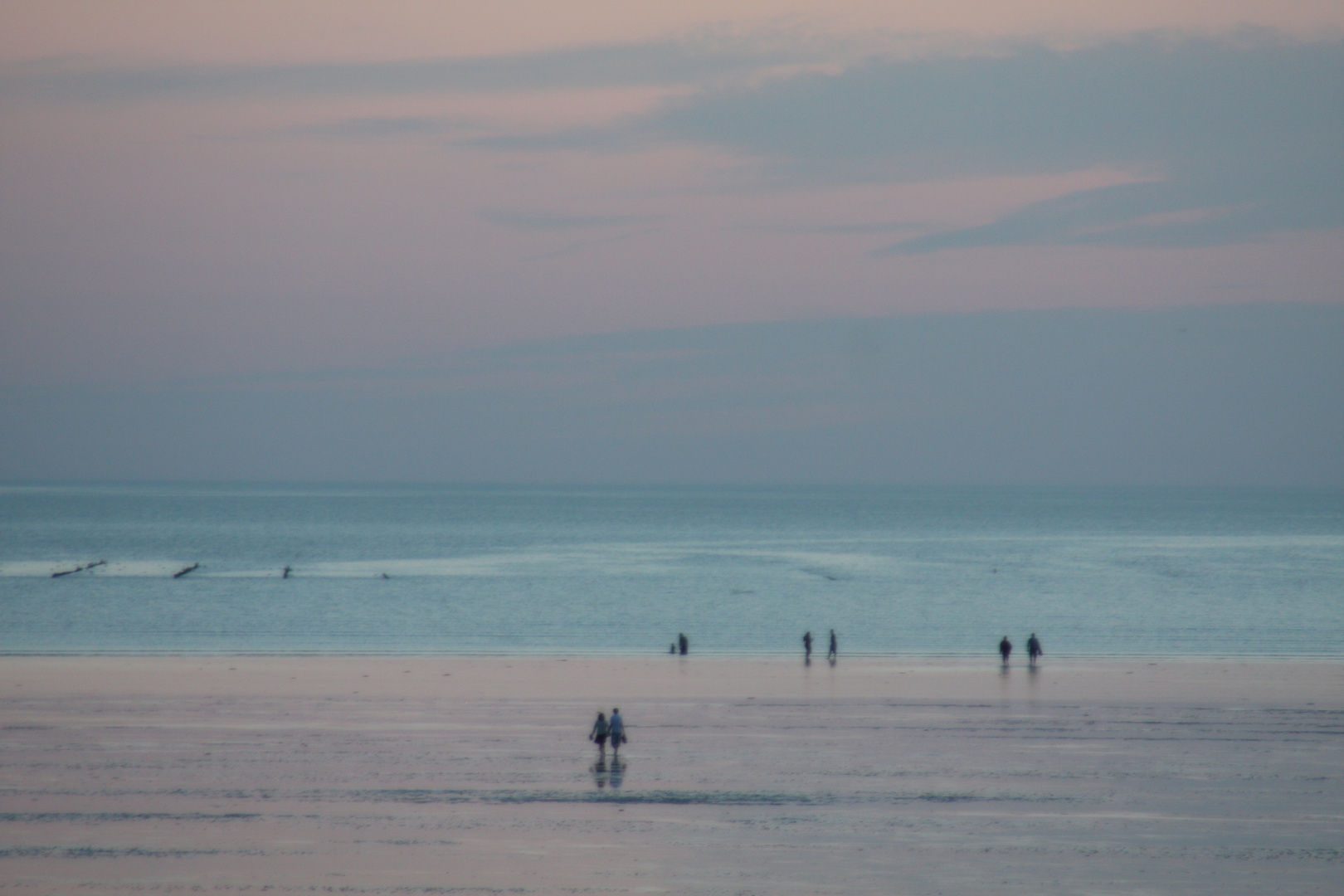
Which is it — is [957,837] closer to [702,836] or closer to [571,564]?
[702,836]

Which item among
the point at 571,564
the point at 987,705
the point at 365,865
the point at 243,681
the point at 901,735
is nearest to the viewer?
the point at 365,865

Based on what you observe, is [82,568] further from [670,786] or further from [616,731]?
[670,786]

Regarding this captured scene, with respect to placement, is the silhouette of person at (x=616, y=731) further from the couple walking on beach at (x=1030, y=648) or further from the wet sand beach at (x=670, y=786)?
the couple walking on beach at (x=1030, y=648)

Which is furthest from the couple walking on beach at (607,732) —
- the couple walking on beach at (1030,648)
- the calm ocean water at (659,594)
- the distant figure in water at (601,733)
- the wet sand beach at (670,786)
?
the calm ocean water at (659,594)

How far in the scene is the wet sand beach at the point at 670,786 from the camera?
1717cm

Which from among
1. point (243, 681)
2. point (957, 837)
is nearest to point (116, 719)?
point (243, 681)

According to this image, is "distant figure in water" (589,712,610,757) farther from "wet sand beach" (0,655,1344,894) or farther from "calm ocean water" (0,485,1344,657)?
"calm ocean water" (0,485,1344,657)

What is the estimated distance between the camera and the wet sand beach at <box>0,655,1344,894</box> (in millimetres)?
17172

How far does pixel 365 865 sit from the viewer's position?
1739 cm

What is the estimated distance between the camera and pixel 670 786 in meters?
22.1

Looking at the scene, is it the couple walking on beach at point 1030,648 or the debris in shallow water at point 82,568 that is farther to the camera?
the debris in shallow water at point 82,568

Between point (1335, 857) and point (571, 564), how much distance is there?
90.0 metres

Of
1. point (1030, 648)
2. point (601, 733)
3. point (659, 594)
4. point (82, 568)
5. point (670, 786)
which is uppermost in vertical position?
point (82, 568)

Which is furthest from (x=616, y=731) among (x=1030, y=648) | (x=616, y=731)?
(x=1030, y=648)
